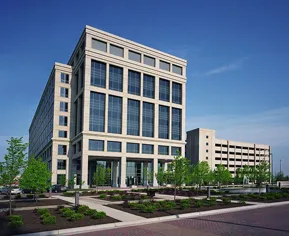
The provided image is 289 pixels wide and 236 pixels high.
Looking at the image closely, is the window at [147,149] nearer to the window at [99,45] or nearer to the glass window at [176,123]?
the glass window at [176,123]

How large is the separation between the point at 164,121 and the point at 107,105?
54.3 ft

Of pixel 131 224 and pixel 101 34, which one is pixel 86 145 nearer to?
pixel 101 34

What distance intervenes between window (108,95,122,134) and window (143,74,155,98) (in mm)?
7565

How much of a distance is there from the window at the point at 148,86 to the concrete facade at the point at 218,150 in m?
41.9

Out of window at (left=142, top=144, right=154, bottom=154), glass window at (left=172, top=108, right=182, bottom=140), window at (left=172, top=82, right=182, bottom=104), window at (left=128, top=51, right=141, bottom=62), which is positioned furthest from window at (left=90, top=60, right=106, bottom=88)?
glass window at (left=172, top=108, right=182, bottom=140)

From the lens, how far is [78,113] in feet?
218

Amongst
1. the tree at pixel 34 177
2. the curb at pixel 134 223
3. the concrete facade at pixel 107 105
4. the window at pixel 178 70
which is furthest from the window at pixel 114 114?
the curb at pixel 134 223

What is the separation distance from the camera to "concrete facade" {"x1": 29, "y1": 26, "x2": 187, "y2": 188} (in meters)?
61.3

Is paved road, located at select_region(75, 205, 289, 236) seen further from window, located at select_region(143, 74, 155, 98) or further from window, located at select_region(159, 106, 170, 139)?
window, located at select_region(159, 106, 170, 139)

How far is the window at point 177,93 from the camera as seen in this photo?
245ft

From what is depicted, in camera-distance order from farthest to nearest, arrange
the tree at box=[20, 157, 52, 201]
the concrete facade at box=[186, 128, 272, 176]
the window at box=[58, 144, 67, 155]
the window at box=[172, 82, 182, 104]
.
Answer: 1. the concrete facade at box=[186, 128, 272, 176]
2. the window at box=[172, 82, 182, 104]
3. the window at box=[58, 144, 67, 155]
4. the tree at box=[20, 157, 52, 201]

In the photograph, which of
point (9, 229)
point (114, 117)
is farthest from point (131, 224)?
point (114, 117)

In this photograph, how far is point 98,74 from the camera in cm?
6284

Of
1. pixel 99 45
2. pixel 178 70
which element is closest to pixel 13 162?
pixel 99 45
